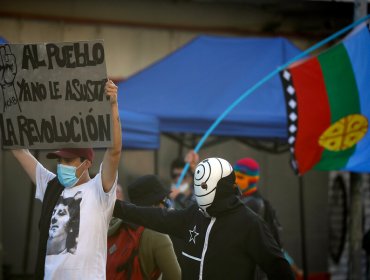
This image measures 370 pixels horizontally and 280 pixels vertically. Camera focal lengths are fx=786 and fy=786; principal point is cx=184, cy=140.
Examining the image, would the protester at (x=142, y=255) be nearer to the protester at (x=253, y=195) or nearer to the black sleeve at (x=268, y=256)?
the black sleeve at (x=268, y=256)

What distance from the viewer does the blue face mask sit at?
4.46m

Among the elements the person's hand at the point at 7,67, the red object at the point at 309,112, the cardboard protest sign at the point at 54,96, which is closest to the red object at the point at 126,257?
the cardboard protest sign at the point at 54,96

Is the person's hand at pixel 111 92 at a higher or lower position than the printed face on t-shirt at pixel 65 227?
higher

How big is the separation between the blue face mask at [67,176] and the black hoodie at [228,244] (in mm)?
690

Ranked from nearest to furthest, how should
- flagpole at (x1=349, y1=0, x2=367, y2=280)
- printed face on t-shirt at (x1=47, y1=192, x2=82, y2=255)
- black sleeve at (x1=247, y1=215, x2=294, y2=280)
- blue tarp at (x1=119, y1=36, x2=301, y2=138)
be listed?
black sleeve at (x1=247, y1=215, x2=294, y2=280)
printed face on t-shirt at (x1=47, y1=192, x2=82, y2=255)
flagpole at (x1=349, y1=0, x2=367, y2=280)
blue tarp at (x1=119, y1=36, x2=301, y2=138)

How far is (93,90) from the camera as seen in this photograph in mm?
4461

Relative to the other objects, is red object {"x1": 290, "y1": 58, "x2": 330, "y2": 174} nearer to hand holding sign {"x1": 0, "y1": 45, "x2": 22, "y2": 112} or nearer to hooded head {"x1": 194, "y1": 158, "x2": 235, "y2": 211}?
hooded head {"x1": 194, "y1": 158, "x2": 235, "y2": 211}

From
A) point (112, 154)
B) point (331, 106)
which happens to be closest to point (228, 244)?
point (112, 154)

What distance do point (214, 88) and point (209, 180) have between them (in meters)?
5.50

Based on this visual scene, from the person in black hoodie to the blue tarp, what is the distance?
185 inches

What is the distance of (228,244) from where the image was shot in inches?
167

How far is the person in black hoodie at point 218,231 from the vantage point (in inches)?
165

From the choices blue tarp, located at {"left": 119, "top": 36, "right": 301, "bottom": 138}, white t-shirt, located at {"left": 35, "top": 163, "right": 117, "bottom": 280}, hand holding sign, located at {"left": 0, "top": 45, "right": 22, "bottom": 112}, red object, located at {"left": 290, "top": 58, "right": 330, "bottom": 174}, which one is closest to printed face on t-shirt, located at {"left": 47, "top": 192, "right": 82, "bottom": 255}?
white t-shirt, located at {"left": 35, "top": 163, "right": 117, "bottom": 280}

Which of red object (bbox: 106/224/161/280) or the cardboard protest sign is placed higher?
the cardboard protest sign
